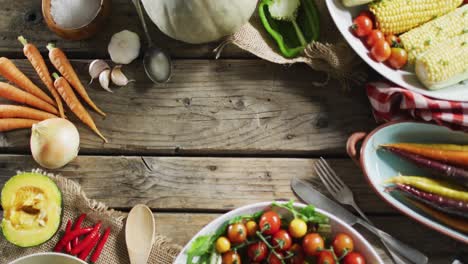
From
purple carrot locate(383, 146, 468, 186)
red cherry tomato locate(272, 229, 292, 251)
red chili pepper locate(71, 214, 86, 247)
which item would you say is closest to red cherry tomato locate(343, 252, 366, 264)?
red cherry tomato locate(272, 229, 292, 251)

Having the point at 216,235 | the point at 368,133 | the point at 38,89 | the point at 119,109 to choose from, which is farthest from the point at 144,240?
the point at 368,133

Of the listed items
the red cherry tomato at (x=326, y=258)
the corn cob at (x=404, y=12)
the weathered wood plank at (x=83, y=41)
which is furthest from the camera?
the weathered wood plank at (x=83, y=41)

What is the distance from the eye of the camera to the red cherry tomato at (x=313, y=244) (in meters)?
1.11

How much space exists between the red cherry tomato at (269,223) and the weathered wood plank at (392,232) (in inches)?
5.9

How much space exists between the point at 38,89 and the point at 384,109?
0.78 m

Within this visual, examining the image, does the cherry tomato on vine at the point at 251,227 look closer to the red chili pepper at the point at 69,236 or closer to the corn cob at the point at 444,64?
the red chili pepper at the point at 69,236

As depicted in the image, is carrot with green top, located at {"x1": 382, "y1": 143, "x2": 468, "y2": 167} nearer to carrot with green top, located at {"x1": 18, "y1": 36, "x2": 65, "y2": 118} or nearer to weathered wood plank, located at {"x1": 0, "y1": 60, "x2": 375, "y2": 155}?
weathered wood plank, located at {"x1": 0, "y1": 60, "x2": 375, "y2": 155}

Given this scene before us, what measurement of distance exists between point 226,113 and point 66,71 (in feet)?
1.25

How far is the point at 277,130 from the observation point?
125 centimetres

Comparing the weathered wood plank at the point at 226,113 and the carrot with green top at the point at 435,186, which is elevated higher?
the weathered wood plank at the point at 226,113

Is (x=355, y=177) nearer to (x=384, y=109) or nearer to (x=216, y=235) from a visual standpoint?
(x=384, y=109)

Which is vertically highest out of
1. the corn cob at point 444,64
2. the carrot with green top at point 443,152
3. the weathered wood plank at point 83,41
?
the weathered wood plank at point 83,41

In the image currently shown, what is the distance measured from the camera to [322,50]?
1208 mm

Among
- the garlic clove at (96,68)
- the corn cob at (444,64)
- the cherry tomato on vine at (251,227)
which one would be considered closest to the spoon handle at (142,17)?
the garlic clove at (96,68)
